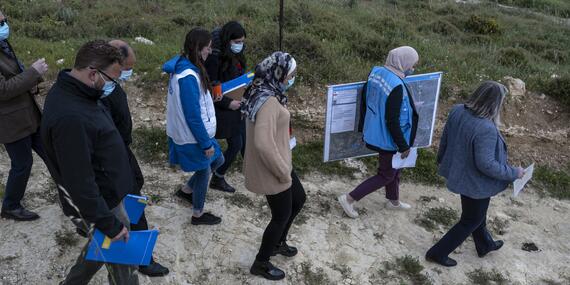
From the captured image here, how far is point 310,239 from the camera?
471cm

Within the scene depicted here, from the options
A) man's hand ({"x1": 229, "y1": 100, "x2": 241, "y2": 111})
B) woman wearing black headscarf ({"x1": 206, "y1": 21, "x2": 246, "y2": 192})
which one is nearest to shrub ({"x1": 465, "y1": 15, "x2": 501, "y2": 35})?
woman wearing black headscarf ({"x1": 206, "y1": 21, "x2": 246, "y2": 192})

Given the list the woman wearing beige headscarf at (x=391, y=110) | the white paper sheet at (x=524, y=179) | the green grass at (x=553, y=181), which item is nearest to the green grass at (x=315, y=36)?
the green grass at (x=553, y=181)

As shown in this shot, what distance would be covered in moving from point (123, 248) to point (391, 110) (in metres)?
2.60

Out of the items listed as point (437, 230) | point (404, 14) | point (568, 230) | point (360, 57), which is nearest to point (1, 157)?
point (437, 230)

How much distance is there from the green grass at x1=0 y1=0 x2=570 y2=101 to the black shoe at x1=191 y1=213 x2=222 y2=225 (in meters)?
2.79

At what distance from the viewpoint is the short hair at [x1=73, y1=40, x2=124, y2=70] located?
2.66m

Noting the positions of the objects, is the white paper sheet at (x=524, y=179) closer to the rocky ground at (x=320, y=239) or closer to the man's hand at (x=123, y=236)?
the rocky ground at (x=320, y=239)

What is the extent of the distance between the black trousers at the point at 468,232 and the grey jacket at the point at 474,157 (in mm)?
146

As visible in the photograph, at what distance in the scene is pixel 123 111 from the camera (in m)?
3.48

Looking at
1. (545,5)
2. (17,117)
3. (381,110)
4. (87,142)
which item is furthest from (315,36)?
(545,5)

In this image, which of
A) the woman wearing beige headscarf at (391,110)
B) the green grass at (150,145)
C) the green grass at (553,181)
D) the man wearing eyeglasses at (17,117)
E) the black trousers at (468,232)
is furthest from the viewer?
the green grass at (553,181)

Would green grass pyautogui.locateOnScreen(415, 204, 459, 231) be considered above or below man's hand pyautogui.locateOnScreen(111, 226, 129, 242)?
below

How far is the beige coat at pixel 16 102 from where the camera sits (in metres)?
3.76

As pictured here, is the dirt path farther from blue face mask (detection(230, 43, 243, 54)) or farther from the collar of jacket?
the collar of jacket
